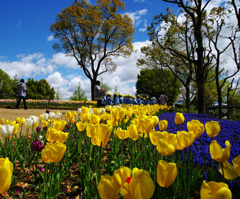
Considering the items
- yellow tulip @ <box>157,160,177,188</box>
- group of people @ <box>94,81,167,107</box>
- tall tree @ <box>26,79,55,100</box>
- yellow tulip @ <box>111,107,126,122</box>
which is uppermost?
tall tree @ <box>26,79,55,100</box>

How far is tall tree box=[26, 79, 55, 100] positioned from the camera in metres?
32.4

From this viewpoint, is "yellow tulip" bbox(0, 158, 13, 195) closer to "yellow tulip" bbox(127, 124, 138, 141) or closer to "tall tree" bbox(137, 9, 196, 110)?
"yellow tulip" bbox(127, 124, 138, 141)

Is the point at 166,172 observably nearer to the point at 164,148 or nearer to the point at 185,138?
the point at 164,148

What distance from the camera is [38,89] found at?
114 ft

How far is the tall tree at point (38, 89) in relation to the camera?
32406 mm

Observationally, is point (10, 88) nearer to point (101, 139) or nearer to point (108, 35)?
point (108, 35)

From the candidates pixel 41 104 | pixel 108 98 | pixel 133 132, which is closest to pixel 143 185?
pixel 133 132

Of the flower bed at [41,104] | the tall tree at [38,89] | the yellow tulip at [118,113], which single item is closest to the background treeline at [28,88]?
the tall tree at [38,89]

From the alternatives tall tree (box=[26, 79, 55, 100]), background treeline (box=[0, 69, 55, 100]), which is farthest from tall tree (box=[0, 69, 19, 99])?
tall tree (box=[26, 79, 55, 100])

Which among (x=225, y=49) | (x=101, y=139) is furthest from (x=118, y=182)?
(x=225, y=49)

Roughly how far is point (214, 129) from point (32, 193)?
75.6 inches

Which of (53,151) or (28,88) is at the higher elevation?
(28,88)

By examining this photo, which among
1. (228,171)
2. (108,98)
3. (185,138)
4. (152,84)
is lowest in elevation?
(228,171)

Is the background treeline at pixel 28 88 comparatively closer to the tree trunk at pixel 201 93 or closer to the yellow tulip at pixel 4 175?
the tree trunk at pixel 201 93
